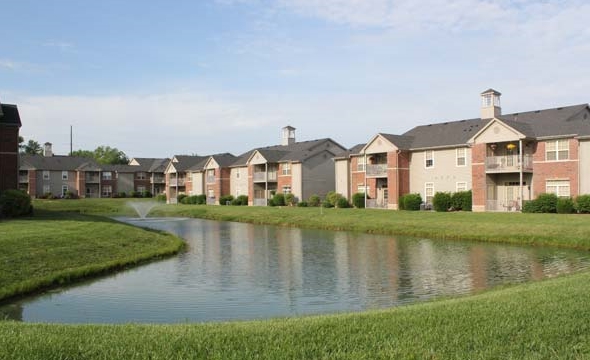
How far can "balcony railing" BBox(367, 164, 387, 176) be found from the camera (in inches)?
2025

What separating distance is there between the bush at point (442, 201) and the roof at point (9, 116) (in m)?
30.9

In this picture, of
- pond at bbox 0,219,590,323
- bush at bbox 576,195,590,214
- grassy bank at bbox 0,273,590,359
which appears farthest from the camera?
bush at bbox 576,195,590,214

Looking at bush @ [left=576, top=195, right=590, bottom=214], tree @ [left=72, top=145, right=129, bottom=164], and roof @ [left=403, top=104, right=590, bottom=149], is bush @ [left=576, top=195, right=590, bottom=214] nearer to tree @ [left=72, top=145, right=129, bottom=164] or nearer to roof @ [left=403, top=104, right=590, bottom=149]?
roof @ [left=403, top=104, right=590, bottom=149]

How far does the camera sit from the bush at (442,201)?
44.5 m

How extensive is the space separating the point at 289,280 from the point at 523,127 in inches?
1157

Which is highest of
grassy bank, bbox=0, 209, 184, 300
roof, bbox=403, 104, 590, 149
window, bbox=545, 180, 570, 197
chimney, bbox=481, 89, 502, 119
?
chimney, bbox=481, 89, 502, 119

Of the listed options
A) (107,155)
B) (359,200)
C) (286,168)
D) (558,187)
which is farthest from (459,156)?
(107,155)

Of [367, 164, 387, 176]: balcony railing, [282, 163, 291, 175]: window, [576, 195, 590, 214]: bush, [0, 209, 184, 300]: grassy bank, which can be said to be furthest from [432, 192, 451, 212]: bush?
[282, 163, 291, 175]: window

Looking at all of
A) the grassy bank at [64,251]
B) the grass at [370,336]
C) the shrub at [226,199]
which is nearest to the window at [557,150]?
the grassy bank at [64,251]

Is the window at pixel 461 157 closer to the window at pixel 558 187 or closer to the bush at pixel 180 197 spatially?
the window at pixel 558 187

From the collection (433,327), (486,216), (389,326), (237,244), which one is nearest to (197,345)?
Answer: (389,326)

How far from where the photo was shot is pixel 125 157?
482 feet

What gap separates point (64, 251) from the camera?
70.0 feet

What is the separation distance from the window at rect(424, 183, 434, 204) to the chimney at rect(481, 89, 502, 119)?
8.18 meters
